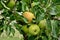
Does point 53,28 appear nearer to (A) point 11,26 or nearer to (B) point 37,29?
(B) point 37,29

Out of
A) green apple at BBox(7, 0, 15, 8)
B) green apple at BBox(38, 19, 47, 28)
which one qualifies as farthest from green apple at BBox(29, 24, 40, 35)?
green apple at BBox(7, 0, 15, 8)

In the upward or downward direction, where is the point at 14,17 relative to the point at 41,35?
upward

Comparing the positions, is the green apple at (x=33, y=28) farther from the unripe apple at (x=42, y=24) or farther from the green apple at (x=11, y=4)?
the green apple at (x=11, y=4)

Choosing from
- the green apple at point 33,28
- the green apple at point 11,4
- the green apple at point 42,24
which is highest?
the green apple at point 11,4

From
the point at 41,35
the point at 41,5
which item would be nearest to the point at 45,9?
the point at 41,5

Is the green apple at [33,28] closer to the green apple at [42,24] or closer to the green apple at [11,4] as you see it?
the green apple at [42,24]

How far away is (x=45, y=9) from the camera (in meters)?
1.12

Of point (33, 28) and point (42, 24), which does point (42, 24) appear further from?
point (33, 28)

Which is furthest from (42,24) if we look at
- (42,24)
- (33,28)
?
(33,28)

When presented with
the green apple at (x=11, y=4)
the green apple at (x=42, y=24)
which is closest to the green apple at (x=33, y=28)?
the green apple at (x=42, y=24)

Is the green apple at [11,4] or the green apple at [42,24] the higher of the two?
the green apple at [11,4]

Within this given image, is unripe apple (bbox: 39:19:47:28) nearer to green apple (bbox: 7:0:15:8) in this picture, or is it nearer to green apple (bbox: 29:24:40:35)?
green apple (bbox: 29:24:40:35)

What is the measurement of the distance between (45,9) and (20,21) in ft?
0.49

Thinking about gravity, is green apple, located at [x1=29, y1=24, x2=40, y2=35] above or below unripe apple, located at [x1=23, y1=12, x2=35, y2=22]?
below
